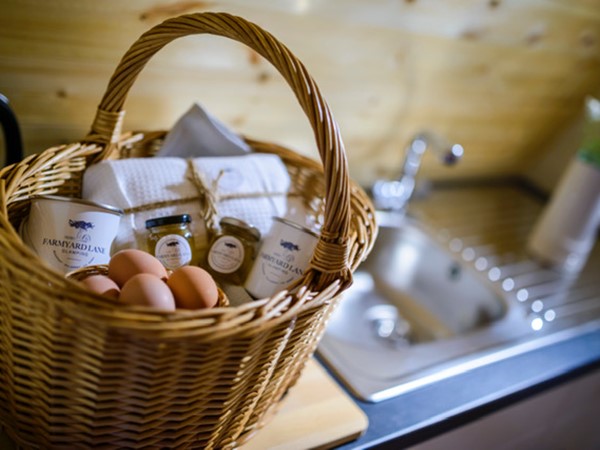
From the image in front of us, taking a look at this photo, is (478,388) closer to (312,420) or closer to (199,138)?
(312,420)

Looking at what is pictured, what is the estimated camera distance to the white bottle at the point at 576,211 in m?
1.46

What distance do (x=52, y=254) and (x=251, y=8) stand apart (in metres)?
0.56

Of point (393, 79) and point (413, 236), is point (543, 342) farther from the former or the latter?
point (393, 79)

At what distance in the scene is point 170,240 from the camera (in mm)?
A: 781

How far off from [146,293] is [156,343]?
3.0 inches

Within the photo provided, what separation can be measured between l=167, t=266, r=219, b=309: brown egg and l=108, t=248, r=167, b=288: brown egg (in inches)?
1.1

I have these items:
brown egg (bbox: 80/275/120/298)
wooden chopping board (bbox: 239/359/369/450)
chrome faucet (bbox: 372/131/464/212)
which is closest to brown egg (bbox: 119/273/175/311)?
brown egg (bbox: 80/275/120/298)

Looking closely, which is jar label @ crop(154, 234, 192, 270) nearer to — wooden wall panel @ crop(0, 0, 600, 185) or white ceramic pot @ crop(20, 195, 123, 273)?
white ceramic pot @ crop(20, 195, 123, 273)

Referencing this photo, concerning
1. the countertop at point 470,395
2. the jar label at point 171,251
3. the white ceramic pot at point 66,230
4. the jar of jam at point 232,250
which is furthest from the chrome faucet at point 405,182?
the white ceramic pot at point 66,230

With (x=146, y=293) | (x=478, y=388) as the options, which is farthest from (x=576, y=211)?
(x=146, y=293)

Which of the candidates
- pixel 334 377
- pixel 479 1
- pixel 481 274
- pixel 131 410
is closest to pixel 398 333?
pixel 481 274

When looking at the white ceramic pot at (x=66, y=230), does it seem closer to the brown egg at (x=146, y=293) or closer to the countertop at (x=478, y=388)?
the brown egg at (x=146, y=293)

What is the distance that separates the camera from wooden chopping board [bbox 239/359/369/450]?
803 millimetres

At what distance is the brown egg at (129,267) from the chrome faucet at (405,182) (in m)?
0.87
